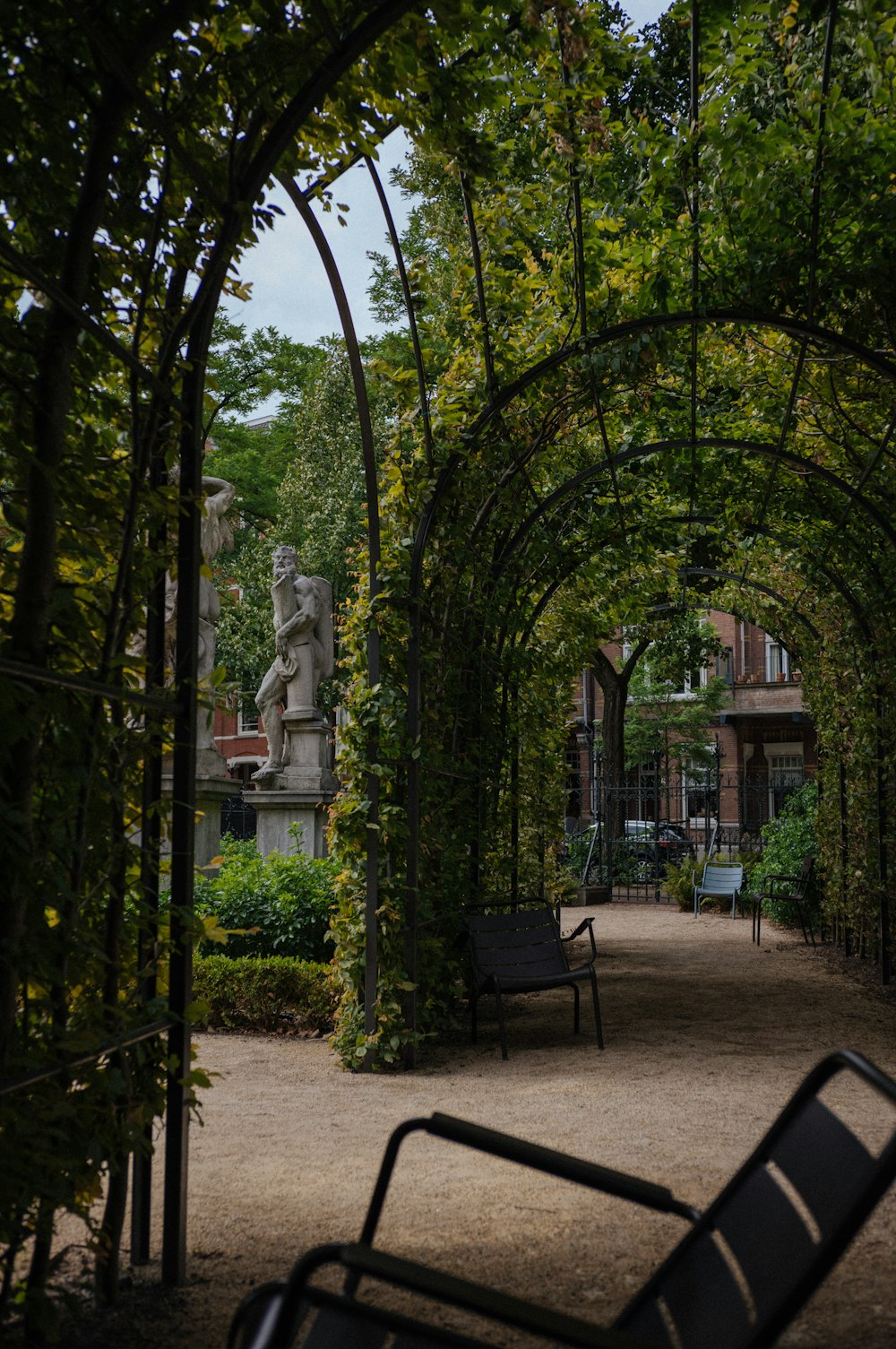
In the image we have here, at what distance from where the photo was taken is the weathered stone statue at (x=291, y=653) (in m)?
13.1

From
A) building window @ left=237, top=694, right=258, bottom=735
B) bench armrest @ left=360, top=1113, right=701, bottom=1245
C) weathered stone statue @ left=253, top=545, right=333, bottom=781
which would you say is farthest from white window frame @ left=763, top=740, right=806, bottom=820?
bench armrest @ left=360, top=1113, right=701, bottom=1245

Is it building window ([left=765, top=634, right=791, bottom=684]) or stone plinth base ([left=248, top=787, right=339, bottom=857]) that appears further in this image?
building window ([left=765, top=634, right=791, bottom=684])

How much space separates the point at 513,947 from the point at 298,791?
227 inches

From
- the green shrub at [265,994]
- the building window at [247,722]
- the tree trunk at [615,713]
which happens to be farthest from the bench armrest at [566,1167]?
the building window at [247,722]

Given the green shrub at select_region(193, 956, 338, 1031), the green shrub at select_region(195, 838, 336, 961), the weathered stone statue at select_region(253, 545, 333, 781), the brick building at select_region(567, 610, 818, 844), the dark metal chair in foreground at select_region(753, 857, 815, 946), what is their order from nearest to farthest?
the green shrub at select_region(193, 956, 338, 1031), the green shrub at select_region(195, 838, 336, 961), the dark metal chair in foreground at select_region(753, 857, 815, 946), the weathered stone statue at select_region(253, 545, 333, 781), the brick building at select_region(567, 610, 818, 844)

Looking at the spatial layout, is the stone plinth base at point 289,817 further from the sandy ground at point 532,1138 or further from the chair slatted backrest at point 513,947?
the chair slatted backrest at point 513,947

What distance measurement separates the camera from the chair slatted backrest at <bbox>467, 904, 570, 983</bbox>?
6.95 m

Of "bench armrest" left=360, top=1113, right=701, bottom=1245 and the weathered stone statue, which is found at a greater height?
the weathered stone statue

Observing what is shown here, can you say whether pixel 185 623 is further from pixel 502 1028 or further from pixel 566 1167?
pixel 502 1028

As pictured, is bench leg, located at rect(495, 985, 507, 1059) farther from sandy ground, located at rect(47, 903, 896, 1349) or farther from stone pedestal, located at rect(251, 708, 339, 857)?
stone pedestal, located at rect(251, 708, 339, 857)

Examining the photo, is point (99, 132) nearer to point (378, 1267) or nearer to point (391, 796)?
point (378, 1267)

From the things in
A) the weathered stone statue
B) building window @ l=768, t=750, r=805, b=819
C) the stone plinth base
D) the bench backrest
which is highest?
the weathered stone statue

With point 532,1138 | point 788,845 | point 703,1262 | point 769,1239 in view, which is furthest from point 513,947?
point 788,845

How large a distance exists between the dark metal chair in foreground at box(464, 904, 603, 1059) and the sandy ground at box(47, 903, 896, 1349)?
14.5 inches
